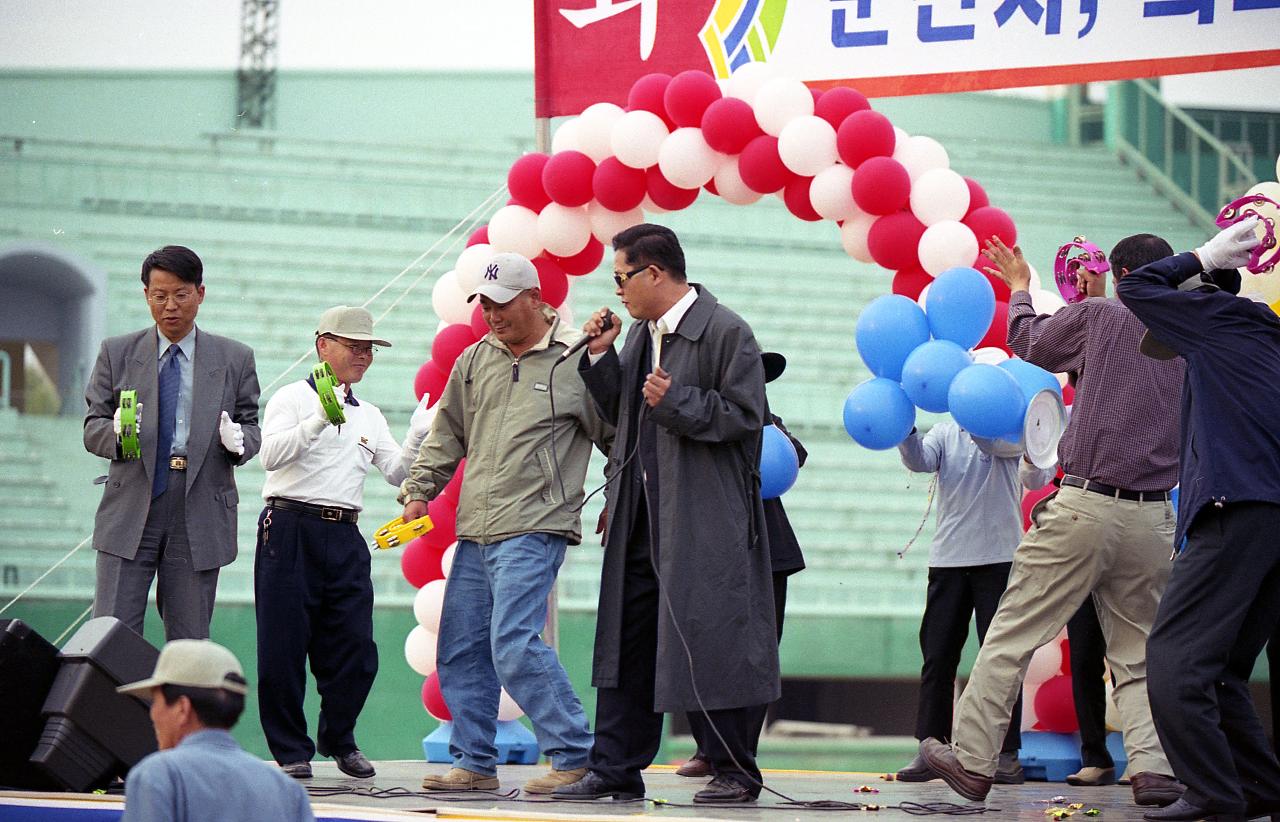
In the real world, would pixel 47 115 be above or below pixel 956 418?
above

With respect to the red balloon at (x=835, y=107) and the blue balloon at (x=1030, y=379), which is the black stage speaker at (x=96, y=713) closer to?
the blue balloon at (x=1030, y=379)

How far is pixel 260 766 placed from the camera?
2.76m

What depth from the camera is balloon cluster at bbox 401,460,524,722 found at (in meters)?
6.27

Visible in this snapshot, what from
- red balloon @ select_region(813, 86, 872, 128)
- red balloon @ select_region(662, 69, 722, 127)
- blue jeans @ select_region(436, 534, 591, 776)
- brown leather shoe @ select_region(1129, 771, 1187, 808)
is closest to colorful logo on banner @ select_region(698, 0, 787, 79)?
red balloon @ select_region(662, 69, 722, 127)

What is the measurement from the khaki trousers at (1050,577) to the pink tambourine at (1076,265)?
0.78 meters

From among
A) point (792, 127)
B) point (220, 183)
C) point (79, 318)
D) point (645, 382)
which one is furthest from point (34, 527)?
point (645, 382)

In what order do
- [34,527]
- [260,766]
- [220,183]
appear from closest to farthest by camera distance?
[260,766]
[34,527]
[220,183]

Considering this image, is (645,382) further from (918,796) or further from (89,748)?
(89,748)

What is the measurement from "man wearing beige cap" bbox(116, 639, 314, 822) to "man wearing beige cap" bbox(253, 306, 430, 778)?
2206 millimetres

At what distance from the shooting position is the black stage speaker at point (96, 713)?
4.39 m

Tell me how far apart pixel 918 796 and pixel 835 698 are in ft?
29.8

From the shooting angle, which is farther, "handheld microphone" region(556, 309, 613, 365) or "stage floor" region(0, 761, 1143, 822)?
"handheld microphone" region(556, 309, 613, 365)

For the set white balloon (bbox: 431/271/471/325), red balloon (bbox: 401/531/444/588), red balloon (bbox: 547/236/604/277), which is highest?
red balloon (bbox: 547/236/604/277)

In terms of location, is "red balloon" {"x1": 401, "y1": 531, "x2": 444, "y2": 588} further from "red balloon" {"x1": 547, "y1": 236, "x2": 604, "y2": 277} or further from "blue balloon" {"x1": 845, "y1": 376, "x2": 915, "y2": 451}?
"blue balloon" {"x1": 845, "y1": 376, "x2": 915, "y2": 451}
